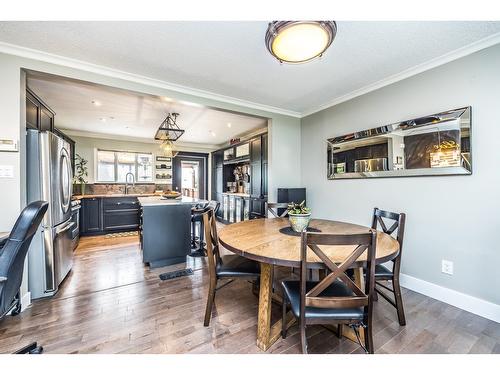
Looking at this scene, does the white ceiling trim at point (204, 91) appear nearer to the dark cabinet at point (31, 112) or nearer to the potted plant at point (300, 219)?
the dark cabinet at point (31, 112)

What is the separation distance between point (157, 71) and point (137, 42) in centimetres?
52

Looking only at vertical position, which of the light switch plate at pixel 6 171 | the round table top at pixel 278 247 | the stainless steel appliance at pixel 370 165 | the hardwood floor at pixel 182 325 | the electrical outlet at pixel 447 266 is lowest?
the hardwood floor at pixel 182 325

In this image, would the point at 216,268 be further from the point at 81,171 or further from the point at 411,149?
the point at 81,171

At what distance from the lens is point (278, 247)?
1461 mm

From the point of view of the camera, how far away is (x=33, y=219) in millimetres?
1277

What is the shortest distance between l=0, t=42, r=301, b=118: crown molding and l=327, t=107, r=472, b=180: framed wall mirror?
1524 millimetres

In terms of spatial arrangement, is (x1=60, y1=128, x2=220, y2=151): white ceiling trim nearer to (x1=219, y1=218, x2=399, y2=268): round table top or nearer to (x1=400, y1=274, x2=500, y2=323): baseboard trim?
(x1=219, y1=218, x2=399, y2=268): round table top

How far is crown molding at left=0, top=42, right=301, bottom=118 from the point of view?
204 centimetres

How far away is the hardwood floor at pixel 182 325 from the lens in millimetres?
1514

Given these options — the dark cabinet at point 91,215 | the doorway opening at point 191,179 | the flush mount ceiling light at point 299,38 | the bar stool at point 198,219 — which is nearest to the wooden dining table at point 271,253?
the flush mount ceiling light at point 299,38

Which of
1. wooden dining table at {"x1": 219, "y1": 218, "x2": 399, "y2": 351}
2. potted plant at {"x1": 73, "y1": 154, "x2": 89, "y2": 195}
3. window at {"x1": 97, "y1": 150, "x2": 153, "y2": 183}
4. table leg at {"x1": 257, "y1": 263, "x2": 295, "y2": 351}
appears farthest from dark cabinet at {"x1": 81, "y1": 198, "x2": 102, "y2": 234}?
table leg at {"x1": 257, "y1": 263, "x2": 295, "y2": 351}

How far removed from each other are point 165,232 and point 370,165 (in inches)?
118

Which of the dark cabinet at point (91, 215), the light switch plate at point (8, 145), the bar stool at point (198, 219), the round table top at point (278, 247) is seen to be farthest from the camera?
the dark cabinet at point (91, 215)

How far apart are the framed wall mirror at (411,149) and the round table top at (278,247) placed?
41.8 inches
